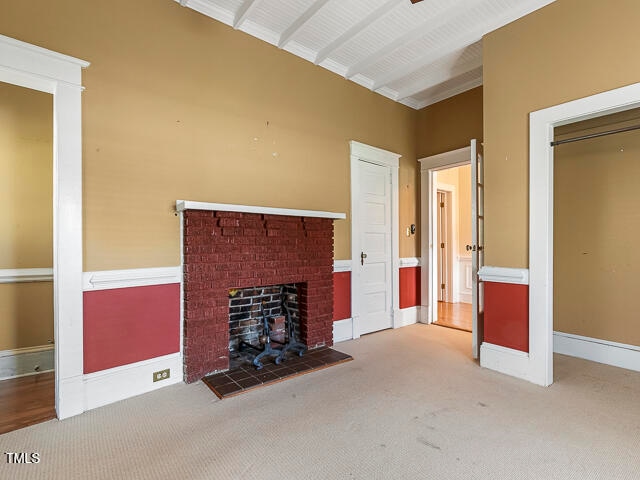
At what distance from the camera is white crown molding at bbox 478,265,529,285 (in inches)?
111

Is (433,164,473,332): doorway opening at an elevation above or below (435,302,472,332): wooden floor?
above

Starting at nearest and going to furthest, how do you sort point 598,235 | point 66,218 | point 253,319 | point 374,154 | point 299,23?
point 66,218, point 299,23, point 598,235, point 253,319, point 374,154

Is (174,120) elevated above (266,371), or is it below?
above

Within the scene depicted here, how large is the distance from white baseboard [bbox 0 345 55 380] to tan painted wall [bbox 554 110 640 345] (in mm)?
5081

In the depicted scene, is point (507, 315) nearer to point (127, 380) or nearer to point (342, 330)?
point (342, 330)

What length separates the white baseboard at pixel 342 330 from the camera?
3799mm

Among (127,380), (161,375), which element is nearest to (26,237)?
(127,380)

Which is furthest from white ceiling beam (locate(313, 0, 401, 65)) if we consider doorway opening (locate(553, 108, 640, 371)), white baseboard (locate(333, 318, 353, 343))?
white baseboard (locate(333, 318, 353, 343))

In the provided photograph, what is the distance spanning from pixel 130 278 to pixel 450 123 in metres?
4.24

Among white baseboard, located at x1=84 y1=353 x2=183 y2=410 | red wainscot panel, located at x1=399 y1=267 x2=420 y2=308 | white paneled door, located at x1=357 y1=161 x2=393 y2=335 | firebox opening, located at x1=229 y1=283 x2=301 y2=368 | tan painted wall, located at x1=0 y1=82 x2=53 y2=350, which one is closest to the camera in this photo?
white baseboard, located at x1=84 y1=353 x2=183 y2=410

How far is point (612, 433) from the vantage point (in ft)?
6.56

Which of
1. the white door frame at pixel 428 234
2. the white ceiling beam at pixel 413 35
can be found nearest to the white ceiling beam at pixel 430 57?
the white ceiling beam at pixel 413 35

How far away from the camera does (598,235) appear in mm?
3264

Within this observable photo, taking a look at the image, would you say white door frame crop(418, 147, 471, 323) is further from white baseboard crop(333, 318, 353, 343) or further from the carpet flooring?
the carpet flooring
